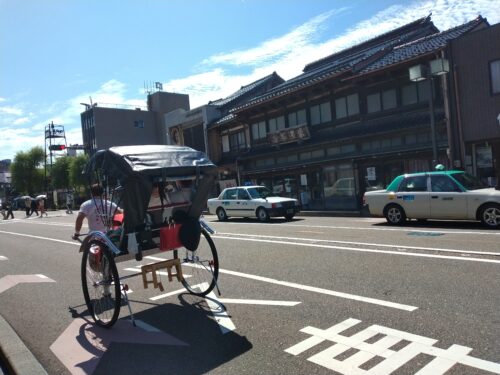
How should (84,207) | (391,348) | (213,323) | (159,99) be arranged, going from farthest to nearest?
1. (159,99)
2. (84,207)
3. (213,323)
4. (391,348)

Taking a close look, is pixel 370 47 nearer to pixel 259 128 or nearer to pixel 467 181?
pixel 259 128

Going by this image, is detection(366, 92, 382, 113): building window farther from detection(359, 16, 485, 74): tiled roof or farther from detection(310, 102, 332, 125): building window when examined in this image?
detection(310, 102, 332, 125): building window

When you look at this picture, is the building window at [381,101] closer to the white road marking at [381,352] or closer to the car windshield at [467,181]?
the car windshield at [467,181]

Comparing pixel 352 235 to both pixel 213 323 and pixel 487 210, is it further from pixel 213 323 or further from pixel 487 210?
pixel 213 323

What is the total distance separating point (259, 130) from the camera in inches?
1199

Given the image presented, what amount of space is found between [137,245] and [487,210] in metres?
10.2

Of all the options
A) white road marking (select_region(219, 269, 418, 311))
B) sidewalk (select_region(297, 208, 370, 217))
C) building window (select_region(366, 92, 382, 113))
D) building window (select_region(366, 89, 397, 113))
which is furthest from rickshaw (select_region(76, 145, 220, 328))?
building window (select_region(366, 92, 382, 113))

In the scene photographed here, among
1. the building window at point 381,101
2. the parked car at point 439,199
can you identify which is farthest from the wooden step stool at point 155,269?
the building window at point 381,101

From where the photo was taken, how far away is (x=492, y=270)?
6.93 m

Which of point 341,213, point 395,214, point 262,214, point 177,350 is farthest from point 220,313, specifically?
point 341,213

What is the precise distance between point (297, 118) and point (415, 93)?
818cm

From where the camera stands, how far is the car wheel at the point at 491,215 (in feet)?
39.2

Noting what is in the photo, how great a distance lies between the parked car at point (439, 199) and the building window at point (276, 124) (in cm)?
1449

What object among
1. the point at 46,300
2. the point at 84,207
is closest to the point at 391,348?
the point at 84,207
